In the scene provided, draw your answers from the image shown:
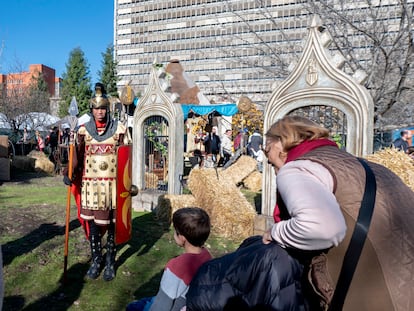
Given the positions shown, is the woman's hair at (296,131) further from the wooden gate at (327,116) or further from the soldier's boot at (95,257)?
the wooden gate at (327,116)

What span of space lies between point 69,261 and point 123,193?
51.6 inches

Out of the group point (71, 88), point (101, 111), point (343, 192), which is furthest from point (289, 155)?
point (71, 88)

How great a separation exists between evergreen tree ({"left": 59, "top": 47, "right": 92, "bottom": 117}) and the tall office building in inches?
348

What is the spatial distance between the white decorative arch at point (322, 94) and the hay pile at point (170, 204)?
1.67m

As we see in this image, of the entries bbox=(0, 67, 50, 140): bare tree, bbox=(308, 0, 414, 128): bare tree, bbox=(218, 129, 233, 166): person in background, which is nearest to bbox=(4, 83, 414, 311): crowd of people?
bbox=(308, 0, 414, 128): bare tree

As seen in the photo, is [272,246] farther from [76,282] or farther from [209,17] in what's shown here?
[209,17]

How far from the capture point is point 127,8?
2744 centimetres

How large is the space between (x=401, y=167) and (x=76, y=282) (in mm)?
3999

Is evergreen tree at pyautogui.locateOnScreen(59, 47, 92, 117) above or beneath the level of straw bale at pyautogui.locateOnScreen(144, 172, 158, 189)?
above

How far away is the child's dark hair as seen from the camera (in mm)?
2365

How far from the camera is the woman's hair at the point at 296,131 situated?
166 cm

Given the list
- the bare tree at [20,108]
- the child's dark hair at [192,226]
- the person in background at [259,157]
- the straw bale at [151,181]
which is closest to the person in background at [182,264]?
Answer: the child's dark hair at [192,226]

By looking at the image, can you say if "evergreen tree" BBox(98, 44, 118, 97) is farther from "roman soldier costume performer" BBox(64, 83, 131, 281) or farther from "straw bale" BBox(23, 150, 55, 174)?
"roman soldier costume performer" BBox(64, 83, 131, 281)

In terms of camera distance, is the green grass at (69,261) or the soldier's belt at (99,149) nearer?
the green grass at (69,261)
